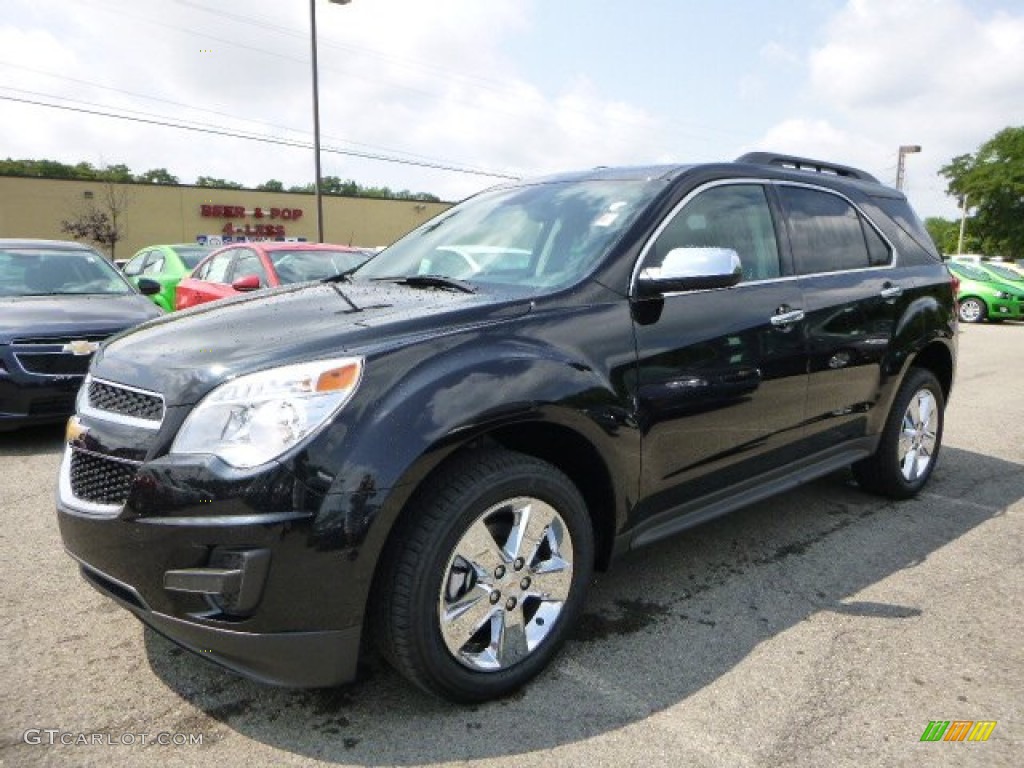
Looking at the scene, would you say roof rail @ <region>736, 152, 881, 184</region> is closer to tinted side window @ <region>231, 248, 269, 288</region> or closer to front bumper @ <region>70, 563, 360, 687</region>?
front bumper @ <region>70, 563, 360, 687</region>

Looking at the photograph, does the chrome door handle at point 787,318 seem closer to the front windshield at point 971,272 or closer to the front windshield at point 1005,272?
the front windshield at point 971,272

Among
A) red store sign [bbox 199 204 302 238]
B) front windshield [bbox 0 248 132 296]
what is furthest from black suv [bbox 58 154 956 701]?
red store sign [bbox 199 204 302 238]

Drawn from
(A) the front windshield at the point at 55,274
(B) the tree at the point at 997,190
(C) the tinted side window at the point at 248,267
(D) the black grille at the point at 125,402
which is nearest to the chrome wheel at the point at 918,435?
(D) the black grille at the point at 125,402

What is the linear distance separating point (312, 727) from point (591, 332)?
1.52 m

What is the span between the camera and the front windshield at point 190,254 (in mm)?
11957

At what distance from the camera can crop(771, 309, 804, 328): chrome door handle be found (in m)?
3.35

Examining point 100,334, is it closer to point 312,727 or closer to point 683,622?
point 312,727

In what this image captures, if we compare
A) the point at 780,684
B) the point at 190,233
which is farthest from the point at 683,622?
the point at 190,233

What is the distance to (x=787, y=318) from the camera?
340cm

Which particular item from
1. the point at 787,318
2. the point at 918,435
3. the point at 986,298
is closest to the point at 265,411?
the point at 787,318

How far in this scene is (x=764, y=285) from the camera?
11.1ft

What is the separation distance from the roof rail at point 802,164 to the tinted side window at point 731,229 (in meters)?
0.26

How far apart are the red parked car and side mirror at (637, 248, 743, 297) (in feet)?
17.7

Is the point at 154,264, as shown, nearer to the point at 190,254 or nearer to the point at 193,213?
the point at 190,254
